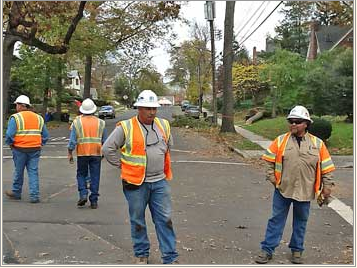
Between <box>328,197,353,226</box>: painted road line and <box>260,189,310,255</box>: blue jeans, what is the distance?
2.16 metres

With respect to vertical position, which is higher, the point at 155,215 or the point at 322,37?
the point at 322,37

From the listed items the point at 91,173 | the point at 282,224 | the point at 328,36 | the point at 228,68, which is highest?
the point at 328,36

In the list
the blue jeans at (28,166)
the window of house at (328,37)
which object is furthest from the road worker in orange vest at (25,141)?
the window of house at (328,37)

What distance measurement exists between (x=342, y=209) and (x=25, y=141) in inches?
199

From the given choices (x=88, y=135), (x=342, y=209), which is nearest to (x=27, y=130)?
(x=88, y=135)

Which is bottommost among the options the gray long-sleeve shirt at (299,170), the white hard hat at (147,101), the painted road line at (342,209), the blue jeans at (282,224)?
the painted road line at (342,209)

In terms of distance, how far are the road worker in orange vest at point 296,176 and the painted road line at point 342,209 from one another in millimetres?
2205

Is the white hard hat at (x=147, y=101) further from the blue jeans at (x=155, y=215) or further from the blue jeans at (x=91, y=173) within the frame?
the blue jeans at (x=91, y=173)

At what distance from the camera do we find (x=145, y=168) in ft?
17.4

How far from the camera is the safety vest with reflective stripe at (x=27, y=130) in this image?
8.56 metres

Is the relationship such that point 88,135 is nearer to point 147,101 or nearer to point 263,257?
point 147,101

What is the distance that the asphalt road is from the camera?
574 cm

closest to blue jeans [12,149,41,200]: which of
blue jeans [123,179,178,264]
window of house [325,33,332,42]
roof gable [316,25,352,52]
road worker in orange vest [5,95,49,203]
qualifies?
road worker in orange vest [5,95,49,203]

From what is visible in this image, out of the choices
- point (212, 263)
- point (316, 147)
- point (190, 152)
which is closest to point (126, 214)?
point (212, 263)
